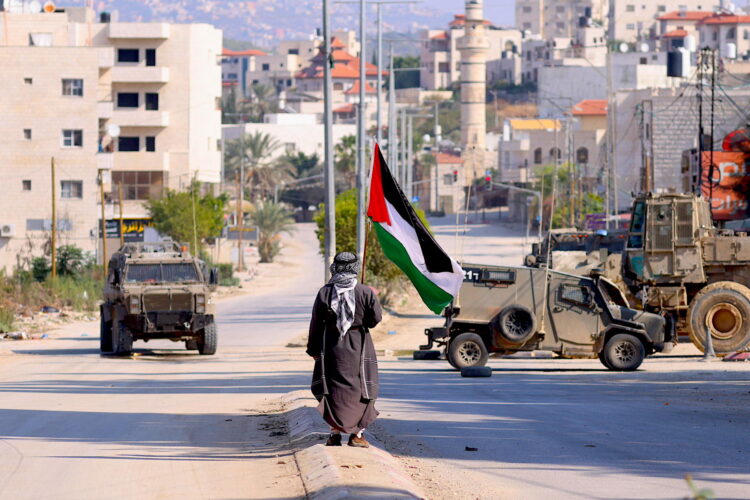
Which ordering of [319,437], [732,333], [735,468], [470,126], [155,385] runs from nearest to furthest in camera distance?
1. [735,468]
2. [319,437]
3. [155,385]
4. [732,333]
5. [470,126]

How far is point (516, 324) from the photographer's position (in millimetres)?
22812

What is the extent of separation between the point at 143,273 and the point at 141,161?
57.1 meters

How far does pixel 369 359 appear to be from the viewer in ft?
37.2

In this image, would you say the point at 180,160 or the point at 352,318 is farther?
the point at 180,160

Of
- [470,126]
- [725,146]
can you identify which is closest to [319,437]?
[725,146]

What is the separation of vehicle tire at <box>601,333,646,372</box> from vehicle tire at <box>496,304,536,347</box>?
137 centimetres

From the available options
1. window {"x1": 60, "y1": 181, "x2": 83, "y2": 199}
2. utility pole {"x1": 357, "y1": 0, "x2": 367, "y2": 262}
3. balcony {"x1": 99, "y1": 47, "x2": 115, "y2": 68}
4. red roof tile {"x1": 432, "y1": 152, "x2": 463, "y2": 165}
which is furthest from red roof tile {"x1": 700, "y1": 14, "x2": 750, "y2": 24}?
utility pole {"x1": 357, "y1": 0, "x2": 367, "y2": 262}

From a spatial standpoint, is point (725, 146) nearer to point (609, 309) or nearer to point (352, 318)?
point (609, 309)

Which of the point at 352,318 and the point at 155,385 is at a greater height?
the point at 352,318

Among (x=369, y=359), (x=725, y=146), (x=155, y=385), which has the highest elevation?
(x=725, y=146)

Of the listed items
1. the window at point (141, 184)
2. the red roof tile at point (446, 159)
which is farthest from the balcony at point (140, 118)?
the red roof tile at point (446, 159)

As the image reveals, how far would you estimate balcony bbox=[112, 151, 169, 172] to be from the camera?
273 ft

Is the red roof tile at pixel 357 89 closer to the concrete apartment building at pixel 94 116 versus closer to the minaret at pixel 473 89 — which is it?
the minaret at pixel 473 89

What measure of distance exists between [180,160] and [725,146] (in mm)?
46567
